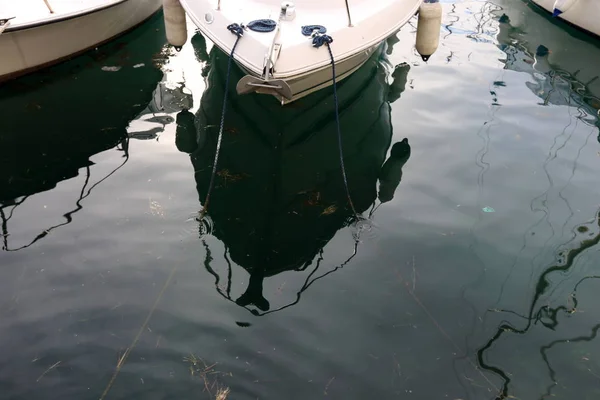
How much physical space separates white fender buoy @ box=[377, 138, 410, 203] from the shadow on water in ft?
10.9

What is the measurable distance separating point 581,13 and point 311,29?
333 inches

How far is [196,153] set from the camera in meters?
6.74

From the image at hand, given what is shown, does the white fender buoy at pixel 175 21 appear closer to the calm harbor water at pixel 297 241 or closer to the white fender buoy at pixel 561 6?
the calm harbor water at pixel 297 241

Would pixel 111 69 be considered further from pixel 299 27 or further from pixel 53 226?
pixel 53 226

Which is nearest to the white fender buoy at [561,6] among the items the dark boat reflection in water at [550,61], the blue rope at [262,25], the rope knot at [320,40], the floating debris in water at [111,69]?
the dark boat reflection in water at [550,61]

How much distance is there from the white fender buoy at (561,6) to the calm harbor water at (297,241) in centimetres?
404

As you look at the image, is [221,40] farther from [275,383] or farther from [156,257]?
[275,383]

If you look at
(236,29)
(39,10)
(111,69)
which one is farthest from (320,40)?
(39,10)

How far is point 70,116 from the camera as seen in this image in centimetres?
737

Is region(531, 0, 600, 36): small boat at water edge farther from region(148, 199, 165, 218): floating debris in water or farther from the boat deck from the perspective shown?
region(148, 199, 165, 218): floating debris in water

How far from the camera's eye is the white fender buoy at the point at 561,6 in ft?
38.3

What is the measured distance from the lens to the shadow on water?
6.01 meters

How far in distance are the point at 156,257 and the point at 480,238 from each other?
134 inches

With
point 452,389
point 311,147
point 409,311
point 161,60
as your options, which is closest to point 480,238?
point 409,311
